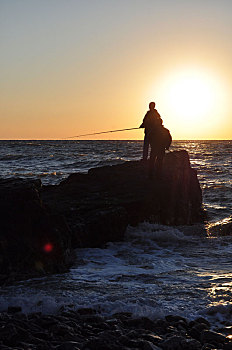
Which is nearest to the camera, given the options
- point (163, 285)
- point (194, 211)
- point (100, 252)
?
point (163, 285)

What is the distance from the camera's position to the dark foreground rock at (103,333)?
3639 millimetres

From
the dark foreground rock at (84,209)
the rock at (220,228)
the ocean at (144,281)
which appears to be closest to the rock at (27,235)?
the dark foreground rock at (84,209)

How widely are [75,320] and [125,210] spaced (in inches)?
200

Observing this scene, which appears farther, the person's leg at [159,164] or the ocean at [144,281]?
the person's leg at [159,164]

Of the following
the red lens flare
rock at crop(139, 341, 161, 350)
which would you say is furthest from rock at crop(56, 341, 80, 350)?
the red lens flare

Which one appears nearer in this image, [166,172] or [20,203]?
[20,203]

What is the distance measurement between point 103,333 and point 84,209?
510 cm

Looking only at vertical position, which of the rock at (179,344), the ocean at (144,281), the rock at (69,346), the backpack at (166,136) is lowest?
the ocean at (144,281)

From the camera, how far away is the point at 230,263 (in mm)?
7062

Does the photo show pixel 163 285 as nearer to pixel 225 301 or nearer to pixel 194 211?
pixel 225 301

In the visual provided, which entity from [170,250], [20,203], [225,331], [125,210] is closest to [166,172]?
[125,210]

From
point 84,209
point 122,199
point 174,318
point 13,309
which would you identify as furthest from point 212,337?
point 122,199

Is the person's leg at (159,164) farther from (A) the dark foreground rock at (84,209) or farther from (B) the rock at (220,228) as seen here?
(B) the rock at (220,228)

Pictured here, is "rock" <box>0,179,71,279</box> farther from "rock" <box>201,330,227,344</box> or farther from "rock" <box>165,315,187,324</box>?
"rock" <box>201,330,227,344</box>
